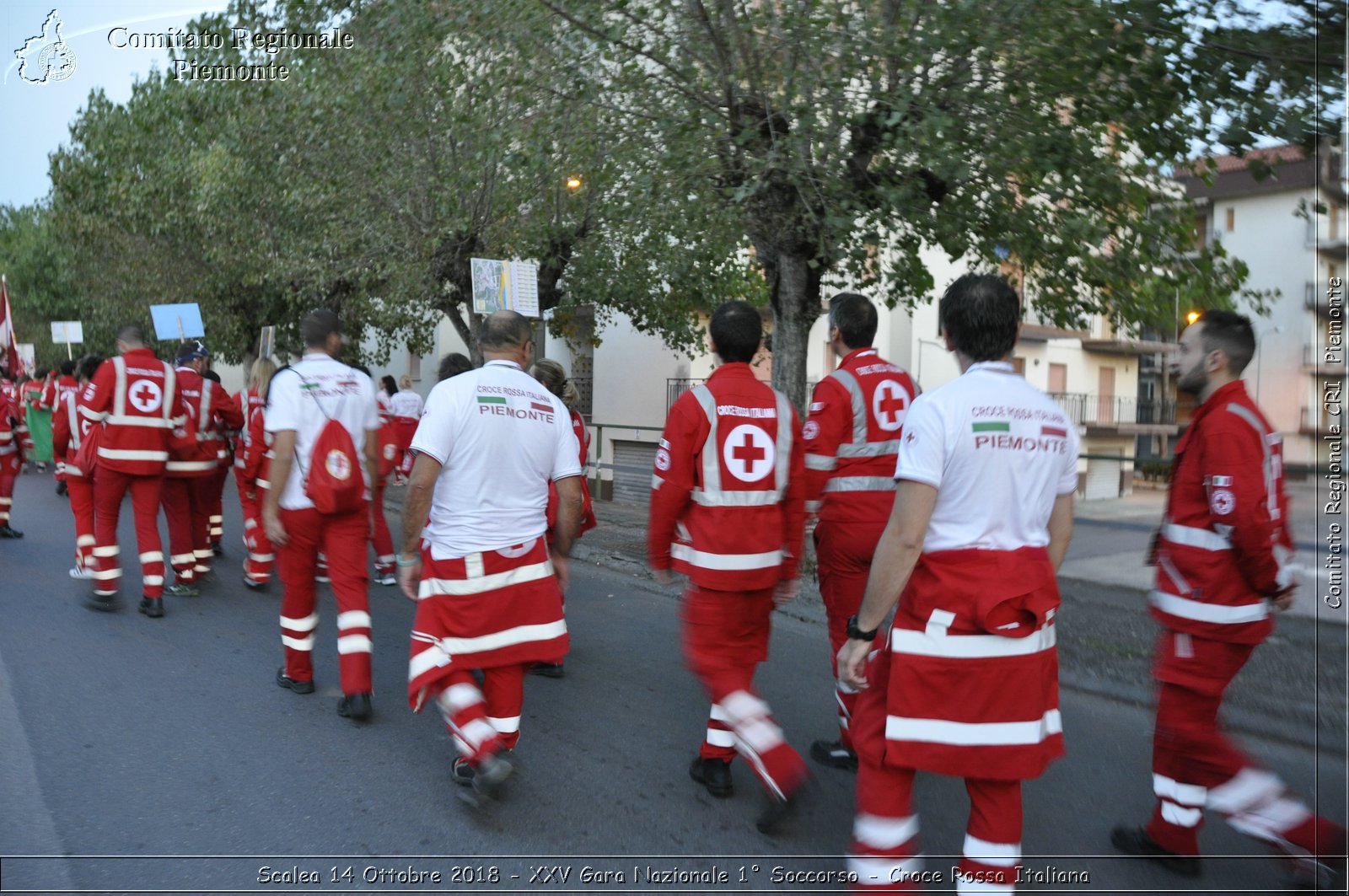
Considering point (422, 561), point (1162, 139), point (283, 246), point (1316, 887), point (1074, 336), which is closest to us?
point (1316, 887)

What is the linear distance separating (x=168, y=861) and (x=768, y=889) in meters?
2.11

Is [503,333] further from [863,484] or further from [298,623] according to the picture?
[298,623]

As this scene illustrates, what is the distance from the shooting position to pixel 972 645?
284 centimetres

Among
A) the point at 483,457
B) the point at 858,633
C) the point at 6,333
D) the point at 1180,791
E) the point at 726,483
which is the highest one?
the point at 6,333

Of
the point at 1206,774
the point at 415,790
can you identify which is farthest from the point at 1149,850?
the point at 415,790

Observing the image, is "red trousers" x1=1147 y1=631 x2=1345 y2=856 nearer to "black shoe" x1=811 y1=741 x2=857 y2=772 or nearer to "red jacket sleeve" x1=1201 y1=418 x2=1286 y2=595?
"red jacket sleeve" x1=1201 y1=418 x2=1286 y2=595

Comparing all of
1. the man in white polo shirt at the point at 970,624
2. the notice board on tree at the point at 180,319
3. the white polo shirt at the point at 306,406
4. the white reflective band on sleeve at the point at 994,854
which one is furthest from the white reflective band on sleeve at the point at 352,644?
the notice board on tree at the point at 180,319

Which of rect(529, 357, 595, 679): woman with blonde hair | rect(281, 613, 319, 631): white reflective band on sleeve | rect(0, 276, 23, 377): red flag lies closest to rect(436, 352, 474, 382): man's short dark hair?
rect(529, 357, 595, 679): woman with blonde hair

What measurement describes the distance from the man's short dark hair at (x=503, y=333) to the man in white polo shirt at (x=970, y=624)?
6.60 ft

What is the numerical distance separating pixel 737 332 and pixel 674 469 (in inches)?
25.4

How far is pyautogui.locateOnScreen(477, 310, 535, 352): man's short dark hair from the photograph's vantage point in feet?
14.3

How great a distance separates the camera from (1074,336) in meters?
27.7

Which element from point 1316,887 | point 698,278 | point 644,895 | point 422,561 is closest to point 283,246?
point 698,278

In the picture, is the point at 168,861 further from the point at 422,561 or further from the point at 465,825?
the point at 422,561
